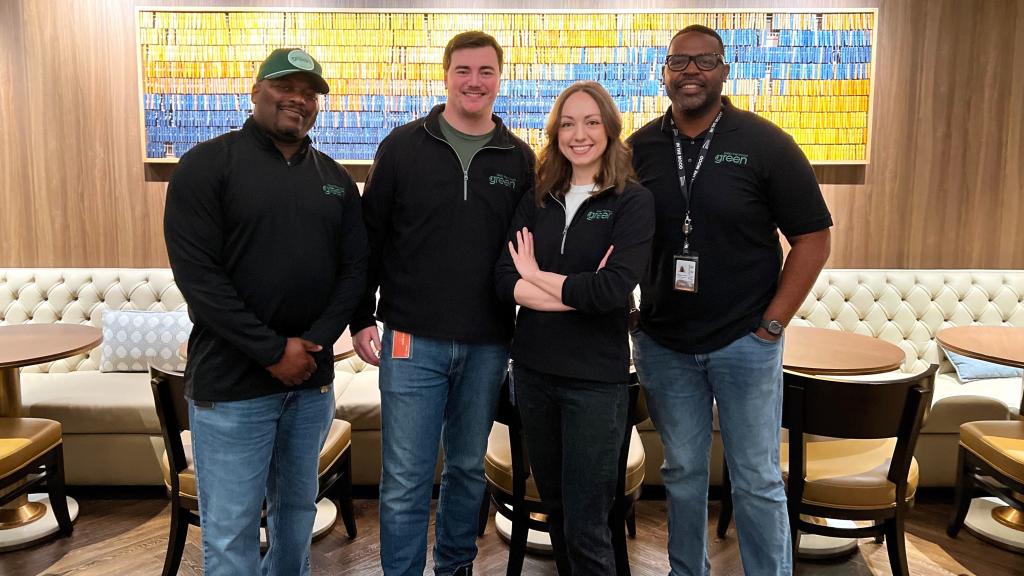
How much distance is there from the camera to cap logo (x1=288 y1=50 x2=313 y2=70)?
1.94 meters

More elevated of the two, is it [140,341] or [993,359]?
[993,359]

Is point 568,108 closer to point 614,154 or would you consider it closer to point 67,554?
point 614,154

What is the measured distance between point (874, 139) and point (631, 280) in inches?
122

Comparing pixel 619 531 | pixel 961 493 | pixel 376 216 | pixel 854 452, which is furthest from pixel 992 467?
pixel 376 216

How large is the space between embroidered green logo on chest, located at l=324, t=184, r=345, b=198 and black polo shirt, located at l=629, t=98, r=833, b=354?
3.01 ft

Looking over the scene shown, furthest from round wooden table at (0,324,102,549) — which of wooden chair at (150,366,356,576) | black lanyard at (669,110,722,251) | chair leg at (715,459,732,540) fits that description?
chair leg at (715,459,732,540)

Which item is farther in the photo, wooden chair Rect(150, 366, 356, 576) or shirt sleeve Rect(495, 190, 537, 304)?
wooden chair Rect(150, 366, 356, 576)

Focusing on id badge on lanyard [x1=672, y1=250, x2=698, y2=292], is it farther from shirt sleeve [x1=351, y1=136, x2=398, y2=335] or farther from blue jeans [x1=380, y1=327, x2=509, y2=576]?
shirt sleeve [x1=351, y1=136, x2=398, y2=335]

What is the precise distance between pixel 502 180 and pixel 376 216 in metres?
0.41

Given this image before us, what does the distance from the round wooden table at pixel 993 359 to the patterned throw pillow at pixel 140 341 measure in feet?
12.5

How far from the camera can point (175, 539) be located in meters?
2.70

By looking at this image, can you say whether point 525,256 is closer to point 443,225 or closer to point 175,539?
point 443,225

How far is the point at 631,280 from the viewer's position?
195 centimetres

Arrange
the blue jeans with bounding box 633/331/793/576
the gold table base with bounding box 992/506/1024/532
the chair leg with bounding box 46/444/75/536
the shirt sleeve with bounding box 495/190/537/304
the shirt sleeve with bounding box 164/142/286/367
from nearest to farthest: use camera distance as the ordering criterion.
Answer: the shirt sleeve with bounding box 164/142/286/367 < the shirt sleeve with bounding box 495/190/537/304 < the blue jeans with bounding box 633/331/793/576 < the chair leg with bounding box 46/444/75/536 < the gold table base with bounding box 992/506/1024/532
